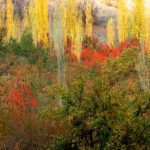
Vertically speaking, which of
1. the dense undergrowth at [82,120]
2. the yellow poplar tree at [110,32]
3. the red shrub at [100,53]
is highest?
the yellow poplar tree at [110,32]

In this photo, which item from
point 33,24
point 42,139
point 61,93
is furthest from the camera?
point 33,24

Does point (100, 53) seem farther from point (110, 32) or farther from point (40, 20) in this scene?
point (110, 32)

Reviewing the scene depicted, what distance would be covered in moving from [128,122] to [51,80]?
19021 mm

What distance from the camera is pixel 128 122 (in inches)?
484

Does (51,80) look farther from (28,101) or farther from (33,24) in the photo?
(33,24)

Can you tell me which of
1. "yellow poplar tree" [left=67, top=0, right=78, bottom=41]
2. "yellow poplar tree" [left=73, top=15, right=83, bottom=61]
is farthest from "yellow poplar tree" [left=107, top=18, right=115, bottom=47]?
"yellow poplar tree" [left=73, top=15, right=83, bottom=61]

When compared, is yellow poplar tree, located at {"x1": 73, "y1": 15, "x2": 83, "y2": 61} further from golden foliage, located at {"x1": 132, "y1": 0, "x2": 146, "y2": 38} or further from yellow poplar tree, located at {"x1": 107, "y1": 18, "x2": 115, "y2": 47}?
yellow poplar tree, located at {"x1": 107, "y1": 18, "x2": 115, "y2": 47}

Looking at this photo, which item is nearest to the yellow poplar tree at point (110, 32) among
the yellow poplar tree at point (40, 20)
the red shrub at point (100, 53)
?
the yellow poplar tree at point (40, 20)

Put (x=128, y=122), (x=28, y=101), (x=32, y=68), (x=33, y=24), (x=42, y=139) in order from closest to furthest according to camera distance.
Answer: (x=128, y=122)
(x=42, y=139)
(x=28, y=101)
(x=32, y=68)
(x=33, y=24)

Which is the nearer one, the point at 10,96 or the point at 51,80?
the point at 10,96

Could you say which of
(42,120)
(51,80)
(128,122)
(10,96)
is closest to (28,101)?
(10,96)

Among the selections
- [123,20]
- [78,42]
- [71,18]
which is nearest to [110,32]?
[123,20]

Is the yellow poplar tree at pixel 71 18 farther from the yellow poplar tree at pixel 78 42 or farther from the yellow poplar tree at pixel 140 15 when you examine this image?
the yellow poplar tree at pixel 140 15

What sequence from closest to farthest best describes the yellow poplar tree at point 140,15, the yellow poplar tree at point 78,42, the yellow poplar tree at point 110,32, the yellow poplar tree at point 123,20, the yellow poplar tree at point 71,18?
1. the yellow poplar tree at point 140,15
2. the yellow poplar tree at point 78,42
3. the yellow poplar tree at point 71,18
4. the yellow poplar tree at point 123,20
5. the yellow poplar tree at point 110,32
